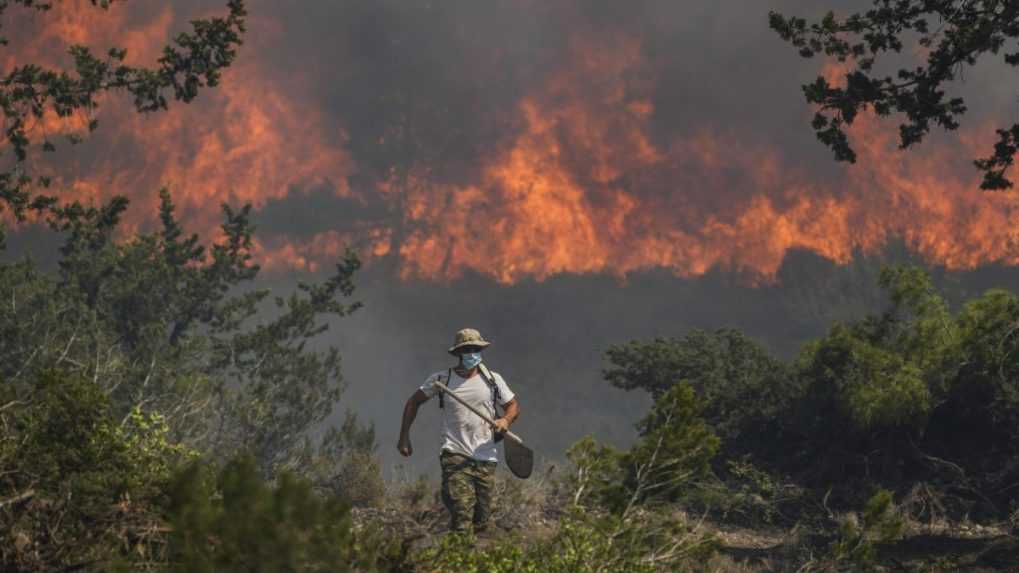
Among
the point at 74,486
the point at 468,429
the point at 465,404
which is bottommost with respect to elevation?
the point at 74,486

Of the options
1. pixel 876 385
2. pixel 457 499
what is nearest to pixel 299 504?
pixel 457 499

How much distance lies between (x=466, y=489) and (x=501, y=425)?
2.00ft

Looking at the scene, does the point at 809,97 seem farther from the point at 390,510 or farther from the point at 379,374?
the point at 379,374

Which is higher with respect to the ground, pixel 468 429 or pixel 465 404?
pixel 465 404

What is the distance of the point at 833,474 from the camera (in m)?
19.1

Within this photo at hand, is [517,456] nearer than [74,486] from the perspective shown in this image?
No

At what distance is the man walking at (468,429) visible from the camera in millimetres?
7770

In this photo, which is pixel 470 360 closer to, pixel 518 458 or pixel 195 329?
pixel 518 458

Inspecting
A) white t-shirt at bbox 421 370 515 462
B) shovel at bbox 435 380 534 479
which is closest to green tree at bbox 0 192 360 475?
white t-shirt at bbox 421 370 515 462

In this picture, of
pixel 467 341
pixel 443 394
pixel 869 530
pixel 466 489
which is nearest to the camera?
pixel 869 530

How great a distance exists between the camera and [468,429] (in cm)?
784

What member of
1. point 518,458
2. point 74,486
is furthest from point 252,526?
point 518,458

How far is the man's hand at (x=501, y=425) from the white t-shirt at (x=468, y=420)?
0.09 metres

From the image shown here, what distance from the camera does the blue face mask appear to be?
26.2 feet
